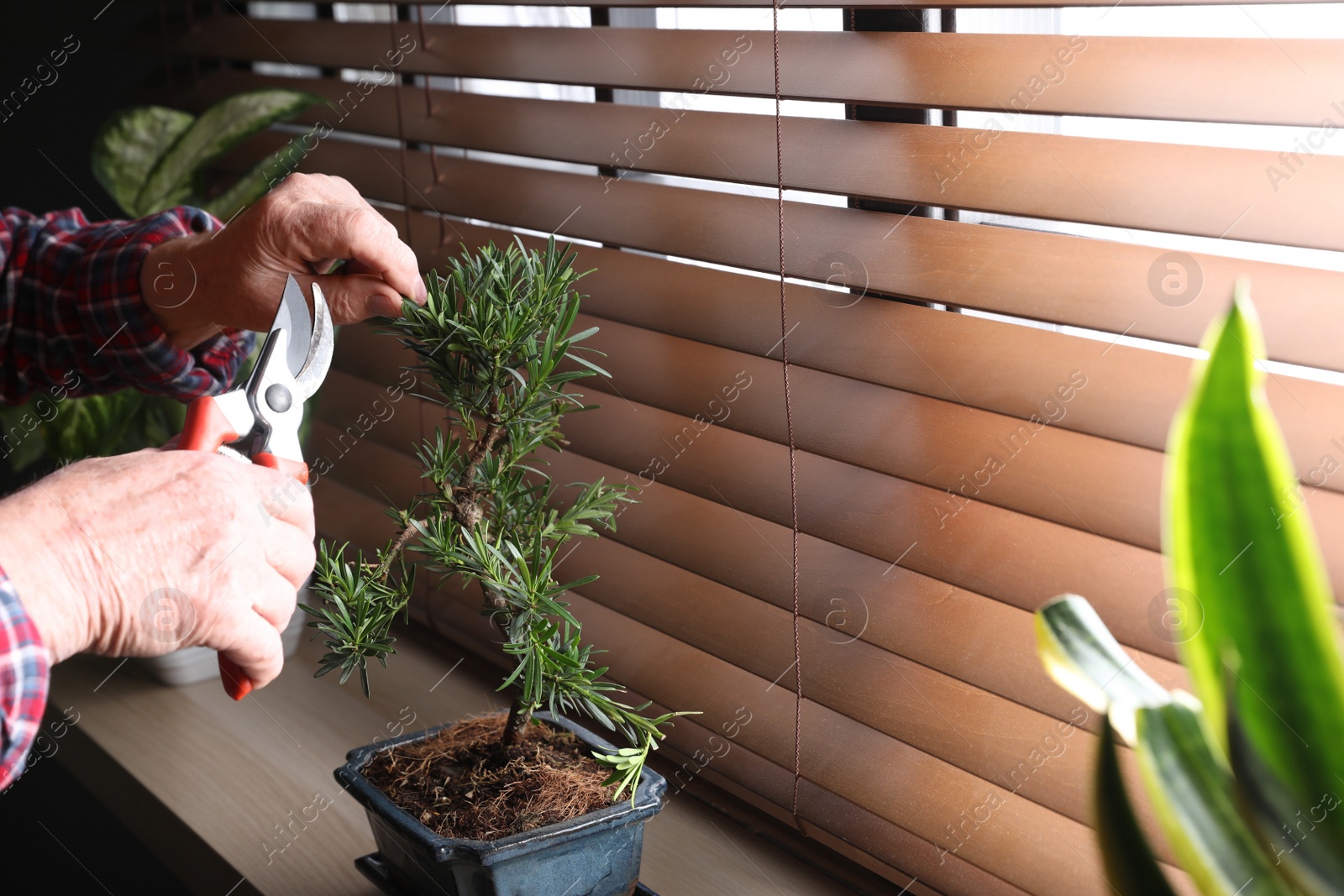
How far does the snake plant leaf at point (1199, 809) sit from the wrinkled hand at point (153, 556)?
54 cm

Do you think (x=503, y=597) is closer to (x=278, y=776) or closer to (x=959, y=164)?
(x=959, y=164)

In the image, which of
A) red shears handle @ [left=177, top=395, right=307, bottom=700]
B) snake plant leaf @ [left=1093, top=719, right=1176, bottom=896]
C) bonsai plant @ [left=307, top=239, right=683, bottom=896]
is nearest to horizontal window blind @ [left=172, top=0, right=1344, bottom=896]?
bonsai plant @ [left=307, top=239, right=683, bottom=896]

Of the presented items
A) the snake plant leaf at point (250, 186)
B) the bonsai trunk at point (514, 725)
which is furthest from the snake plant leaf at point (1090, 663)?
the snake plant leaf at point (250, 186)

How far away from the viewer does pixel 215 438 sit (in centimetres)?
74

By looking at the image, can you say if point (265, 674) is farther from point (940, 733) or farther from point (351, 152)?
point (351, 152)

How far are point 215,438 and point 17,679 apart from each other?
8.0 inches

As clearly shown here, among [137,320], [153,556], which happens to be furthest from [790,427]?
[137,320]

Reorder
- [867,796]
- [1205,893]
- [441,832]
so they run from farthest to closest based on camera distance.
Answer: [867,796] → [441,832] → [1205,893]

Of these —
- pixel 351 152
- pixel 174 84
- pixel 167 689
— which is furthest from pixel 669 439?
pixel 174 84

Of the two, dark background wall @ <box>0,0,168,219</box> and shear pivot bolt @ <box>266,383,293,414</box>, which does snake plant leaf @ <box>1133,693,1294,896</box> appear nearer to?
shear pivot bolt @ <box>266,383,293,414</box>

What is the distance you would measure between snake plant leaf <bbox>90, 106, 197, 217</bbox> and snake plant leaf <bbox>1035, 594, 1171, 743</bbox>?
1.50 meters

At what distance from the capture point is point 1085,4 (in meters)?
0.70

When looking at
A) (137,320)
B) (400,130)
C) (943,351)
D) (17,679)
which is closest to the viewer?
(17,679)

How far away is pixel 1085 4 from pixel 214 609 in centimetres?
70
